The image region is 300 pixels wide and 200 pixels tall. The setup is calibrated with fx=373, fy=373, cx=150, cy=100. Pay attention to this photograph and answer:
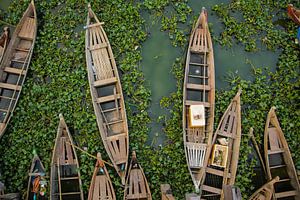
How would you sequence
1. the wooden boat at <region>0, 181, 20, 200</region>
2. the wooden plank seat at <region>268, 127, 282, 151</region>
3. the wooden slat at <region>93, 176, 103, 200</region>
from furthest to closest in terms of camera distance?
the wooden plank seat at <region>268, 127, 282, 151</region> < the wooden slat at <region>93, 176, 103, 200</region> < the wooden boat at <region>0, 181, 20, 200</region>

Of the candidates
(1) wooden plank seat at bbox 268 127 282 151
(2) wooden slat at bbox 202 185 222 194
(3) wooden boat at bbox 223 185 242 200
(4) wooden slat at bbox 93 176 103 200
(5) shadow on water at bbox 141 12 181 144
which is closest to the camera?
(3) wooden boat at bbox 223 185 242 200

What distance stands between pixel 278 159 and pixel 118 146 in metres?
2.81

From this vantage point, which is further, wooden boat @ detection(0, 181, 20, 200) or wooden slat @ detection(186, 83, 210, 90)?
wooden slat @ detection(186, 83, 210, 90)

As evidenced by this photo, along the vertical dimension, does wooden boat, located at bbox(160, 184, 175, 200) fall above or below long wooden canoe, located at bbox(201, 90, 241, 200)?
below

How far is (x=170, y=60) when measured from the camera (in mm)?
6969

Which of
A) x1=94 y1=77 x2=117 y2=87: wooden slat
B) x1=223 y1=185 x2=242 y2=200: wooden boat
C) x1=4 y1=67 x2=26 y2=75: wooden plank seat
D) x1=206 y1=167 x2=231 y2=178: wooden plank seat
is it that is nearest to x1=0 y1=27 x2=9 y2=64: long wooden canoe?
x1=4 y1=67 x2=26 y2=75: wooden plank seat

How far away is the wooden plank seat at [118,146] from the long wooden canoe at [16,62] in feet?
5.98

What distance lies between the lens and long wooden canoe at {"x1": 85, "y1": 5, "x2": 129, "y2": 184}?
6.38 m

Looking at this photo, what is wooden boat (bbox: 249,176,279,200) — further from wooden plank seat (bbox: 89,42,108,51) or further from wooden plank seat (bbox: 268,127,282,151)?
wooden plank seat (bbox: 89,42,108,51)

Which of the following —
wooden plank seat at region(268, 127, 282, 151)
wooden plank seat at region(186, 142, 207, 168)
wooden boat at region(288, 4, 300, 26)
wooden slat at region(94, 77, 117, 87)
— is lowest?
wooden plank seat at region(186, 142, 207, 168)

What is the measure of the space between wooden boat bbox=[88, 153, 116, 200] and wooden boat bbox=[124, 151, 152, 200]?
27 cm

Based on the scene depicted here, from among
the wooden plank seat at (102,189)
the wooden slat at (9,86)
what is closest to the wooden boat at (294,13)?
the wooden plank seat at (102,189)

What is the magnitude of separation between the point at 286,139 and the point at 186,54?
236cm

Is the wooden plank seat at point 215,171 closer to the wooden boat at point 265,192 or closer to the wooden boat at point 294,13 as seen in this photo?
the wooden boat at point 265,192
